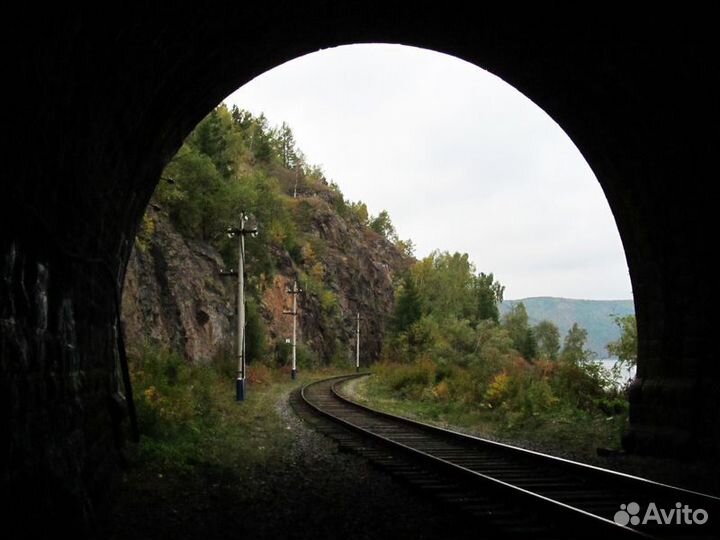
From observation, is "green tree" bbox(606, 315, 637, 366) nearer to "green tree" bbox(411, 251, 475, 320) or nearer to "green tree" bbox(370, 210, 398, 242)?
"green tree" bbox(411, 251, 475, 320)

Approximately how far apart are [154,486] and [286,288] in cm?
4692

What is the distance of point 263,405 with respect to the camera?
18.8m

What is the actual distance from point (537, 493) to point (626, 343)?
12703mm

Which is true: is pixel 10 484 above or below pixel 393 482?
above

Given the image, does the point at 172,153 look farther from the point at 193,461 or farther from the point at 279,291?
the point at 279,291

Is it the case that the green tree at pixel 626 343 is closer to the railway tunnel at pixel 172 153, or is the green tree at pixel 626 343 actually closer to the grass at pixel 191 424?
the railway tunnel at pixel 172 153

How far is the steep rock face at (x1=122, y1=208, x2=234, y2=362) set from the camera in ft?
78.1

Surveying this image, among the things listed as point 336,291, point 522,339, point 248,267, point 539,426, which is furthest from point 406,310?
point 539,426

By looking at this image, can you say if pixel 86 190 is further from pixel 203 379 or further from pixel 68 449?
pixel 203 379

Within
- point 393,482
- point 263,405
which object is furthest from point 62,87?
point 263,405

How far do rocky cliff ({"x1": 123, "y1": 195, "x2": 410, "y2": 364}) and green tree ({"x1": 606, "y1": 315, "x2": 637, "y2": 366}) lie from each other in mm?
13993

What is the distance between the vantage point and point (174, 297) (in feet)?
91.2

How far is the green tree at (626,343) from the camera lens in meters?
17.9

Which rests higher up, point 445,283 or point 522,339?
point 445,283
